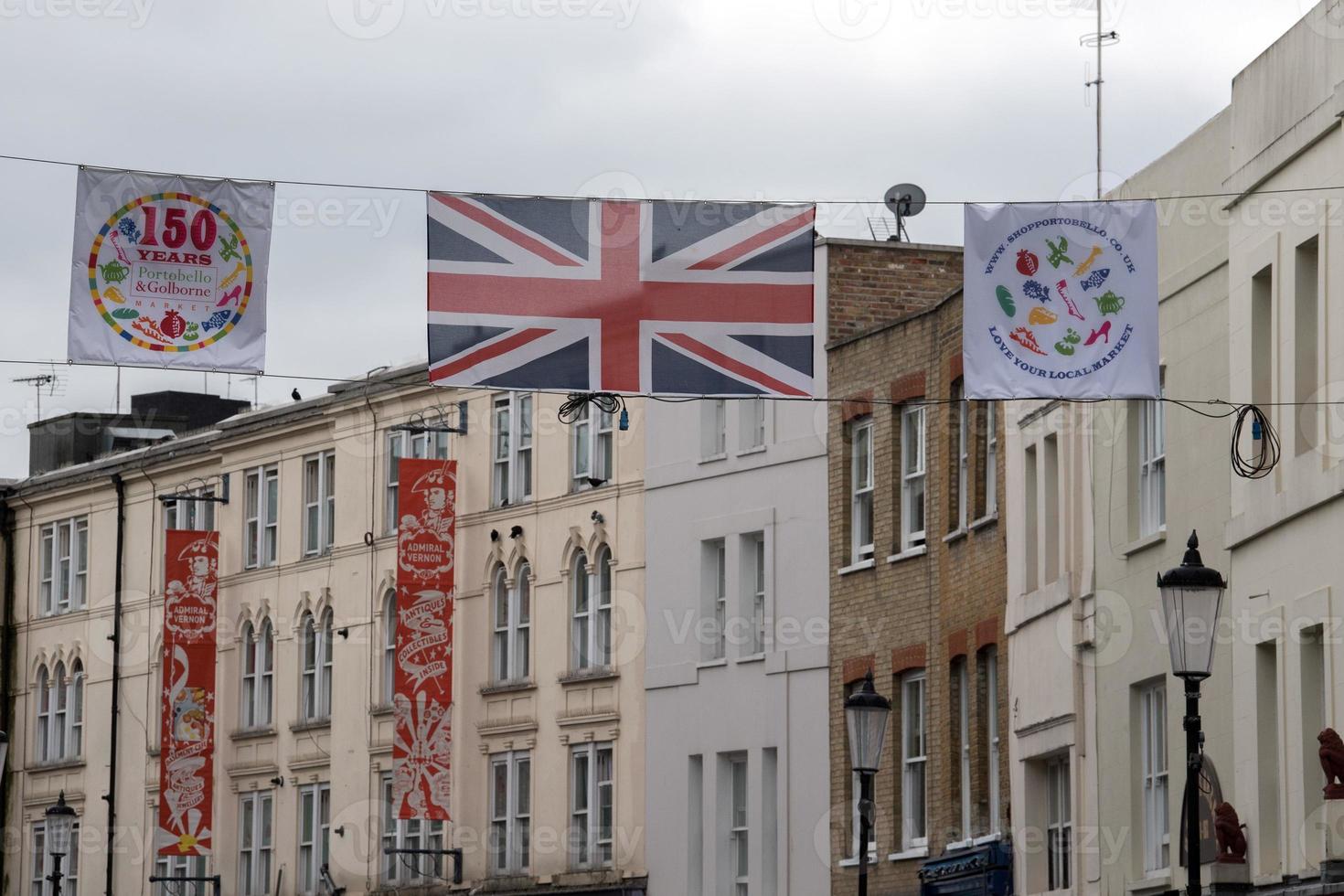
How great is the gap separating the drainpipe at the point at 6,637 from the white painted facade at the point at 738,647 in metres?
23.4

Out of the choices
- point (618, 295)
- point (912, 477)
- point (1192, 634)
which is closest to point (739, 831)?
point (912, 477)

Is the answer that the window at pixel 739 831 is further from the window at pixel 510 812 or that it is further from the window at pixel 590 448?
the window at pixel 590 448

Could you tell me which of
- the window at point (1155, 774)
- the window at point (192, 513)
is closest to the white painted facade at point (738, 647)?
the window at point (1155, 774)

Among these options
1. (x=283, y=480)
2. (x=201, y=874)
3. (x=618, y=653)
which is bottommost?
(x=201, y=874)

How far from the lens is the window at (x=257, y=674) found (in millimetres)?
57250

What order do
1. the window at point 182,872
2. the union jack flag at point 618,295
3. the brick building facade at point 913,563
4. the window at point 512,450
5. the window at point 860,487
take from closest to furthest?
the union jack flag at point 618,295 < the brick building facade at point 913,563 < the window at point 860,487 < the window at point 512,450 < the window at point 182,872

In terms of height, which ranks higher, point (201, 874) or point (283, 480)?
point (283, 480)

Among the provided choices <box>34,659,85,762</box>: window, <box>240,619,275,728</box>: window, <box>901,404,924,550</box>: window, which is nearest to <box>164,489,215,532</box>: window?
<box>240,619,275,728</box>: window

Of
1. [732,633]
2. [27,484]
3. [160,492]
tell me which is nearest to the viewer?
[732,633]

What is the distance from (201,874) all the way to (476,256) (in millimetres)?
37610

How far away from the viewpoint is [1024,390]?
22.5 meters

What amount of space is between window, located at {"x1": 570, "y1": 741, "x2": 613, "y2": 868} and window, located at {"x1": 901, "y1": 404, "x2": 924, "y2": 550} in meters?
9.39

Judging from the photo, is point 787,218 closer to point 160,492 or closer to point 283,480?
point 283,480

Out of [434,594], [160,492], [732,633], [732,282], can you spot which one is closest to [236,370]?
[732,282]
